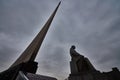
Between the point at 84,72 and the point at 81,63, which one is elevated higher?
the point at 81,63

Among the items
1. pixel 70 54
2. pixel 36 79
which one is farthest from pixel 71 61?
pixel 36 79

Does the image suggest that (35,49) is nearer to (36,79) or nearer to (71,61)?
(71,61)

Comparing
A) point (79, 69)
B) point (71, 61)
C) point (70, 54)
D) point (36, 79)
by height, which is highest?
point (70, 54)

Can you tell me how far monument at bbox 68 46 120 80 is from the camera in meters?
8.52

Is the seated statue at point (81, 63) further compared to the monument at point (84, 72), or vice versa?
the seated statue at point (81, 63)

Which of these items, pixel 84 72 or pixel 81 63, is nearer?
pixel 84 72

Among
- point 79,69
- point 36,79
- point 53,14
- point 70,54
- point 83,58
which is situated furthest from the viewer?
point 53,14

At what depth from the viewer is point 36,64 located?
7.46 meters

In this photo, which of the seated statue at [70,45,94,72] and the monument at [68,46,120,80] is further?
the seated statue at [70,45,94,72]

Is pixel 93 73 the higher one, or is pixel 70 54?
pixel 70 54

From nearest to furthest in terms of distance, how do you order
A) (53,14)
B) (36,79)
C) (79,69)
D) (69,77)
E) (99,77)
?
(36,79), (99,77), (69,77), (79,69), (53,14)

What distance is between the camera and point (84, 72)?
30.0 feet

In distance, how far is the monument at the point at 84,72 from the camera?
852 centimetres

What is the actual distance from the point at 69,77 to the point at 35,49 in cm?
438
